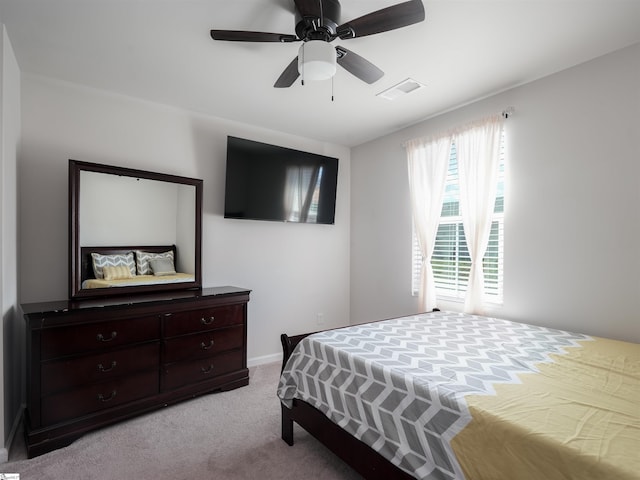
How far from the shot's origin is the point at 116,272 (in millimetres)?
2645

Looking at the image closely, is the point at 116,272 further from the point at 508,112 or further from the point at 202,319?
the point at 508,112

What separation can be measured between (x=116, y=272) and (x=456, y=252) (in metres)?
3.00

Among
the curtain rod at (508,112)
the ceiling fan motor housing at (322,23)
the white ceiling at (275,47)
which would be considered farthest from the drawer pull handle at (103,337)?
the curtain rod at (508,112)

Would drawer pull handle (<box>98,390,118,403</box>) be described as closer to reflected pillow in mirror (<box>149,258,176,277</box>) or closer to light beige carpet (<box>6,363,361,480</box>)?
light beige carpet (<box>6,363,361,480</box>)

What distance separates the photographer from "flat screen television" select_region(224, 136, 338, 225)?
322 cm

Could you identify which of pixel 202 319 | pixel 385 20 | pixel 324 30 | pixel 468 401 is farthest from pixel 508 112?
pixel 202 319

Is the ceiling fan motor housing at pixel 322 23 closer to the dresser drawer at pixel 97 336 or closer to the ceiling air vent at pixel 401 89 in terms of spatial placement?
the ceiling air vent at pixel 401 89

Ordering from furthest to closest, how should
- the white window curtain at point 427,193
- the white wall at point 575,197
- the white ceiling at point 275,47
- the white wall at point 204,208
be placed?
the white window curtain at point 427,193 → the white wall at point 204,208 → the white wall at point 575,197 → the white ceiling at point 275,47

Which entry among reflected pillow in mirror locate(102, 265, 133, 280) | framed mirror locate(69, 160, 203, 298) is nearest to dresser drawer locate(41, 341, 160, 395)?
framed mirror locate(69, 160, 203, 298)

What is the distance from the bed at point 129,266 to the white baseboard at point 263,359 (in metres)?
1.11

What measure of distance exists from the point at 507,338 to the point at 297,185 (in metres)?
2.45

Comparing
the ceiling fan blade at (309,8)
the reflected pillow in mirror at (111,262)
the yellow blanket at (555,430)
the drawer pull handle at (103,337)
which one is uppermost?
the ceiling fan blade at (309,8)

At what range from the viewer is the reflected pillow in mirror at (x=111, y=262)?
2.55 m

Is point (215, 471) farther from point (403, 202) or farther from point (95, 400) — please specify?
point (403, 202)
